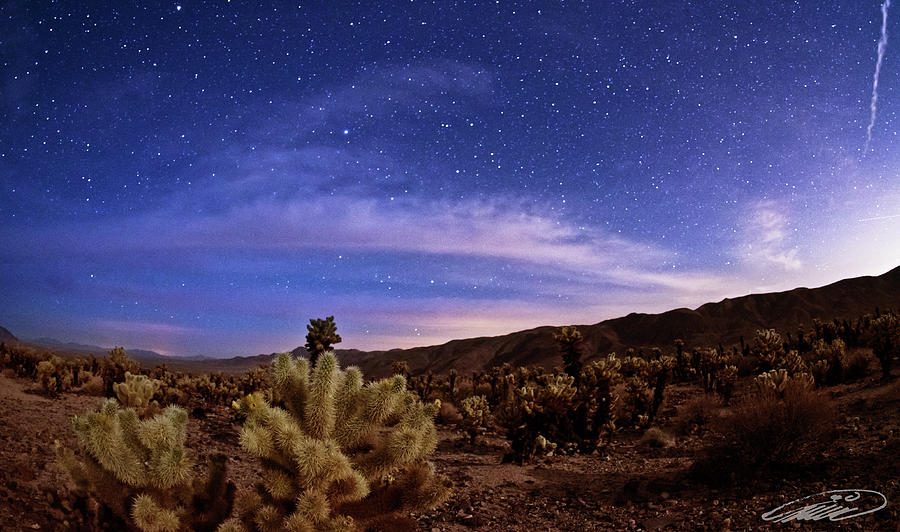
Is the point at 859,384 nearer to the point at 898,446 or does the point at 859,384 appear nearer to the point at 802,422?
the point at 898,446

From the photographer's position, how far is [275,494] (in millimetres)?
3494

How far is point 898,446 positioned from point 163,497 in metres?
9.46

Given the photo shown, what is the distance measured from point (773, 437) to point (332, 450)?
6.79 m

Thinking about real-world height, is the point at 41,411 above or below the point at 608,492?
above

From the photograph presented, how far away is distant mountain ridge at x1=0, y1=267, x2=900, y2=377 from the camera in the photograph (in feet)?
174

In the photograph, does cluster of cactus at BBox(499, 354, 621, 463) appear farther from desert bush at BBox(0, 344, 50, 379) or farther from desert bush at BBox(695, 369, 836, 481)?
desert bush at BBox(0, 344, 50, 379)

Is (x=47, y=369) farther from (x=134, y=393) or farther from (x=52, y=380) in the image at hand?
(x=134, y=393)

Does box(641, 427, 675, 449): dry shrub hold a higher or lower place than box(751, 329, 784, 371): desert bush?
lower

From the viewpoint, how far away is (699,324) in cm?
5828

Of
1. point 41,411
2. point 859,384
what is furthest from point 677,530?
point 41,411
